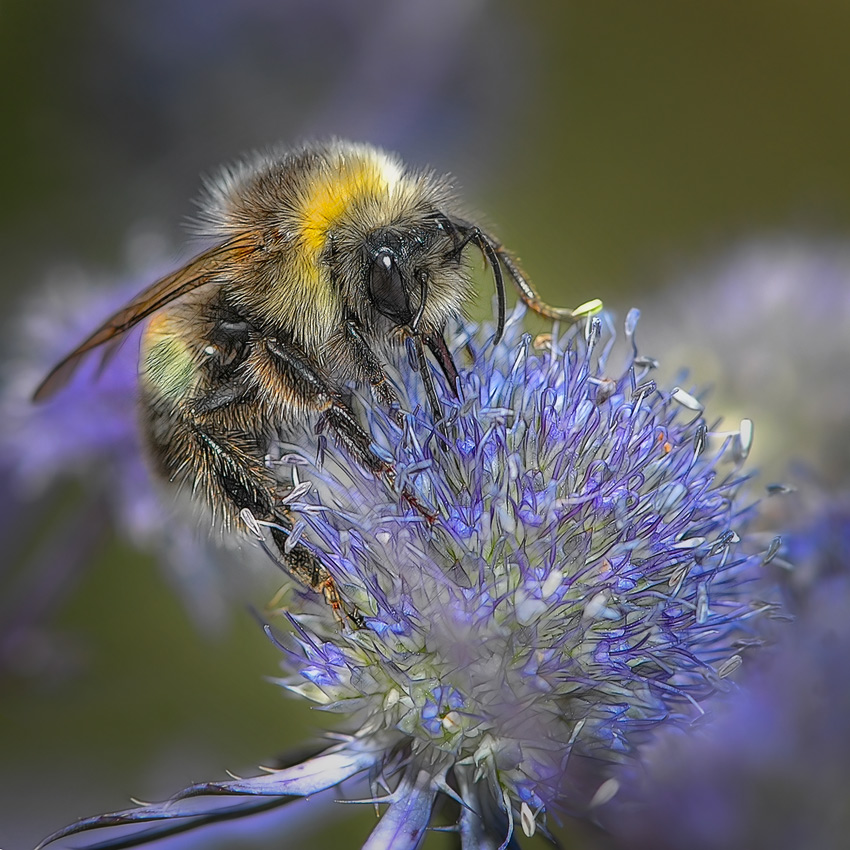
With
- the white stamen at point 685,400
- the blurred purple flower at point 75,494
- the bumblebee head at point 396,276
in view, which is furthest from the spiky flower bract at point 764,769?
the blurred purple flower at point 75,494

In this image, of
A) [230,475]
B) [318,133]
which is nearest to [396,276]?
[230,475]

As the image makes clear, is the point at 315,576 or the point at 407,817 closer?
the point at 407,817

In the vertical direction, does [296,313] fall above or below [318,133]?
below

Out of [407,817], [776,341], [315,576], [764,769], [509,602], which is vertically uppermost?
[776,341]

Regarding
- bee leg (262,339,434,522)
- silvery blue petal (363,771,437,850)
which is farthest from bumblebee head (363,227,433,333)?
silvery blue petal (363,771,437,850)

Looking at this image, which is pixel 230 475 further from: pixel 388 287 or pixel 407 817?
pixel 407 817

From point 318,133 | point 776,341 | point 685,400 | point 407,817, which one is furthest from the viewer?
point 318,133
